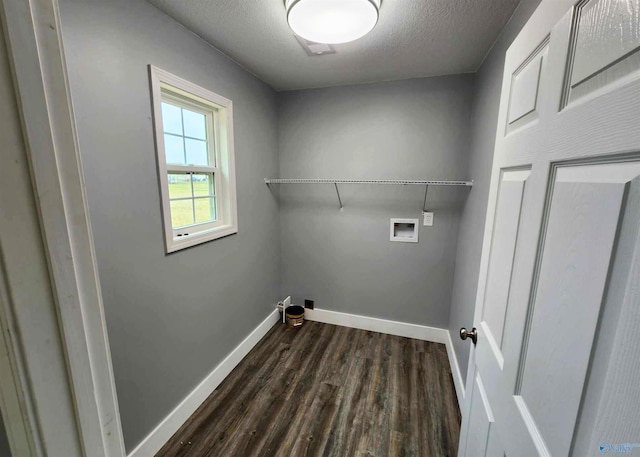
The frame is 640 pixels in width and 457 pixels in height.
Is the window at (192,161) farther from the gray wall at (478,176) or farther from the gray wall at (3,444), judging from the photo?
the gray wall at (478,176)

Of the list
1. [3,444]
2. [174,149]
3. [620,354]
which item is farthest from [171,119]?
[620,354]

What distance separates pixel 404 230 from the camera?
8.38 feet

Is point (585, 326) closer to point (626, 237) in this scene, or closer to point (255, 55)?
point (626, 237)

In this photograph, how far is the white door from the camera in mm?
412

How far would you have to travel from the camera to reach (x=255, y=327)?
254cm

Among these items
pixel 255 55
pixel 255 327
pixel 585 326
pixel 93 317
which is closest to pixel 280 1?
pixel 255 55

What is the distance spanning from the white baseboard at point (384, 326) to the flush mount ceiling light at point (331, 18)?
2.43 m

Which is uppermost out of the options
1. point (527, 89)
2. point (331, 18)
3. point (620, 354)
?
point (331, 18)

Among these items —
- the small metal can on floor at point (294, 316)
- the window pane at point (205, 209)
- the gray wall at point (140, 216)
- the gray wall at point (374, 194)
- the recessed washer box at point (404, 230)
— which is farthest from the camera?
the small metal can on floor at point (294, 316)

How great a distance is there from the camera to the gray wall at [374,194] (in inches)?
91.1

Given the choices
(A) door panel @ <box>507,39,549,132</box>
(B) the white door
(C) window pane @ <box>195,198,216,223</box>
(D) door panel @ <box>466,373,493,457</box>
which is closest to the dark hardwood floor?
(D) door panel @ <box>466,373,493,457</box>

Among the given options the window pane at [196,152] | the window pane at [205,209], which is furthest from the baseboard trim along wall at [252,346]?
the window pane at [196,152]

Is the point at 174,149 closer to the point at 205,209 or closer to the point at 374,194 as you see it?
the point at 205,209

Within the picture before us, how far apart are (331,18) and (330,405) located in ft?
7.57
